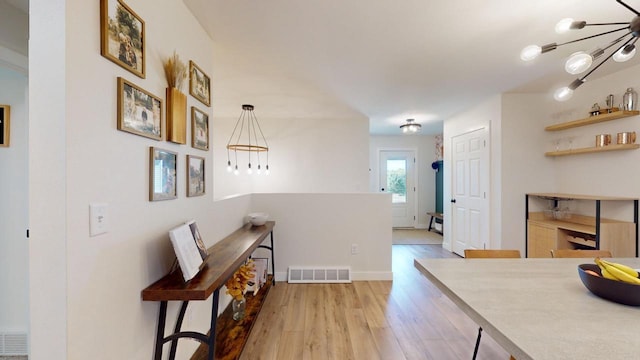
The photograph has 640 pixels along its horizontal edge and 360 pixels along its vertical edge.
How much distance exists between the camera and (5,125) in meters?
1.84

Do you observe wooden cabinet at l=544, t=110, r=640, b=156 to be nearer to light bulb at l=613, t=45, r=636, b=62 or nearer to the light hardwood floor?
light bulb at l=613, t=45, r=636, b=62

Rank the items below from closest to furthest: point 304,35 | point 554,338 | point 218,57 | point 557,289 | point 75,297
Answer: point 554,338
point 75,297
point 557,289
point 304,35
point 218,57

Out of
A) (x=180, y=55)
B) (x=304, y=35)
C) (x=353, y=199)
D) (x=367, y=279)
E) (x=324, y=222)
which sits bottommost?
(x=367, y=279)

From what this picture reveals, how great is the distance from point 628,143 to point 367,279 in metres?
Answer: 3.07

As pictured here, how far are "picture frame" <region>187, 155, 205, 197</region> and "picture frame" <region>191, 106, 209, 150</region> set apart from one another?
98 mm

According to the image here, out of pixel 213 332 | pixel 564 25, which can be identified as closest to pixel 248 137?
pixel 213 332

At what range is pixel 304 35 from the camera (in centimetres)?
210

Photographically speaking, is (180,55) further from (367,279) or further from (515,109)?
(515,109)

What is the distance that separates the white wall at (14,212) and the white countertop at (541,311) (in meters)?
2.62

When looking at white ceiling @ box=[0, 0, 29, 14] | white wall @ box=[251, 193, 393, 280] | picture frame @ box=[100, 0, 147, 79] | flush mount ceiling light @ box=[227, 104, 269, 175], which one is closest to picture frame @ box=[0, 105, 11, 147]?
white ceiling @ box=[0, 0, 29, 14]

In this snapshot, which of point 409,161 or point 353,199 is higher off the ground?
point 409,161

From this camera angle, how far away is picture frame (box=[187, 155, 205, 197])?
5.73 ft

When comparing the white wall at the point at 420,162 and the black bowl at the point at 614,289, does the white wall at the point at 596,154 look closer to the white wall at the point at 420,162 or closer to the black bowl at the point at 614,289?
the black bowl at the point at 614,289

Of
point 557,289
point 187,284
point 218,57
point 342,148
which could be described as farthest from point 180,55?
point 342,148
